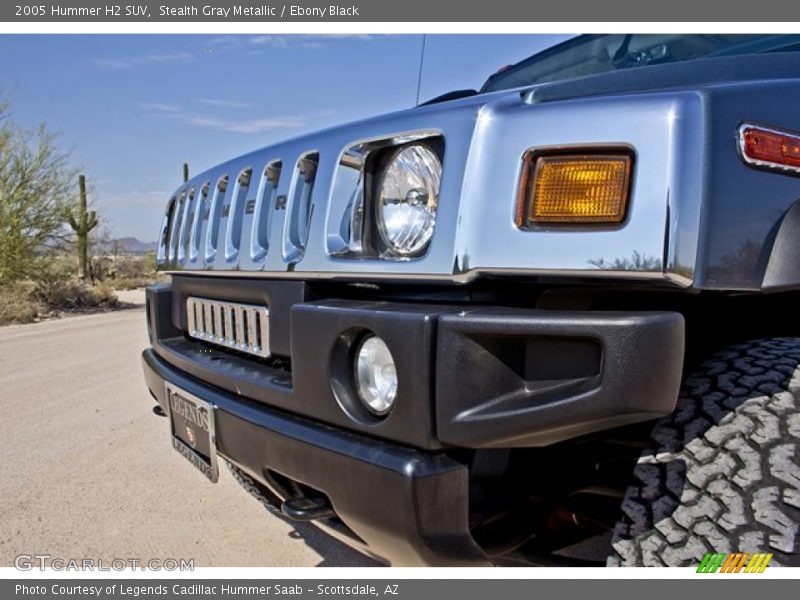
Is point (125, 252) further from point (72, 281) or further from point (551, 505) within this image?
point (551, 505)

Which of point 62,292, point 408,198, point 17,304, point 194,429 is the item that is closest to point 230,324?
point 194,429

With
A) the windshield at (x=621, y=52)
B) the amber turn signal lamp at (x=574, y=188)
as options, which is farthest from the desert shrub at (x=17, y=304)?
the amber turn signal lamp at (x=574, y=188)

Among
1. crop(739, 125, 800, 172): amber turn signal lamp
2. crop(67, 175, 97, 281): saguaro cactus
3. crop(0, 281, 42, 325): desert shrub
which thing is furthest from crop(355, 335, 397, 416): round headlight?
crop(67, 175, 97, 281): saguaro cactus

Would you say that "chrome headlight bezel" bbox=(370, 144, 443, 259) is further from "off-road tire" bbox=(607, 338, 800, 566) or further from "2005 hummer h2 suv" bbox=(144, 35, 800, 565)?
"off-road tire" bbox=(607, 338, 800, 566)

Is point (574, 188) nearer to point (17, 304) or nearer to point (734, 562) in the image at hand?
point (734, 562)

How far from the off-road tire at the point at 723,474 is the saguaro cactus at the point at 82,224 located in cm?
1729

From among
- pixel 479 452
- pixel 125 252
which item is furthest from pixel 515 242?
pixel 125 252

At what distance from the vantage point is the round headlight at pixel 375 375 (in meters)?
1.41

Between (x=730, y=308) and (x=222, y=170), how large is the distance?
170 centimetres

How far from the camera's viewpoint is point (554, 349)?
1.27 metres

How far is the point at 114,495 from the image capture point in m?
3.14

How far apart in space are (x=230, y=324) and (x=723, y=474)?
1490 mm

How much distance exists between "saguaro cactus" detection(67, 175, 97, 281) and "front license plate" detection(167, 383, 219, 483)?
15.9 metres

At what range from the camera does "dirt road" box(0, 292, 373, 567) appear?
259cm
